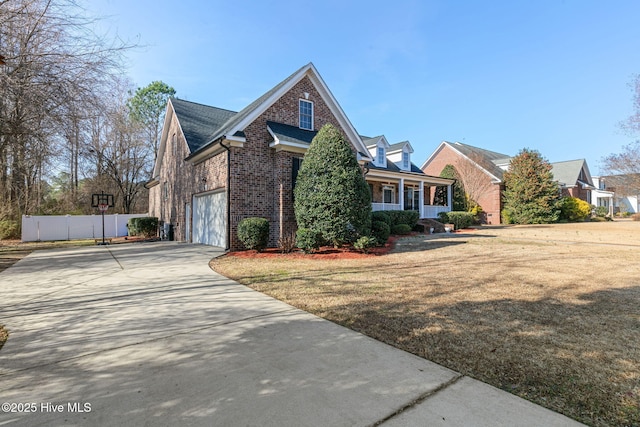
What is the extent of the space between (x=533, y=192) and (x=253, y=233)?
24527 mm

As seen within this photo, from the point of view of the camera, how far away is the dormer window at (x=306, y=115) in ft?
44.4

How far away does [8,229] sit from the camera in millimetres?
18516

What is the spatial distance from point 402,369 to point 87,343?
11.2 feet

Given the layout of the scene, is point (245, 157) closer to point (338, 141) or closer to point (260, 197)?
point (260, 197)

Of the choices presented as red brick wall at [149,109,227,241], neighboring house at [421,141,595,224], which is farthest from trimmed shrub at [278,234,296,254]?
neighboring house at [421,141,595,224]

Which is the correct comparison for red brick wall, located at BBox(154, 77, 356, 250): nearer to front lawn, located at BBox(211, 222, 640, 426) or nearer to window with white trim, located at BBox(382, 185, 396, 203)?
front lawn, located at BBox(211, 222, 640, 426)

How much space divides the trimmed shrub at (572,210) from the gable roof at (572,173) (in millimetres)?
6076

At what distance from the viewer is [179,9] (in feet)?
24.1

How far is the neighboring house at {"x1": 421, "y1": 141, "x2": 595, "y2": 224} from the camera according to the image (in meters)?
27.0

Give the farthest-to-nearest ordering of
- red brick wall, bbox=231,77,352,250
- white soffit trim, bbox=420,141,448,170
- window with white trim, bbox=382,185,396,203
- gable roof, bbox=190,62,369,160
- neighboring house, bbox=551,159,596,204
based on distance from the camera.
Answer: neighboring house, bbox=551,159,596,204
white soffit trim, bbox=420,141,448,170
window with white trim, bbox=382,185,396,203
gable roof, bbox=190,62,369,160
red brick wall, bbox=231,77,352,250

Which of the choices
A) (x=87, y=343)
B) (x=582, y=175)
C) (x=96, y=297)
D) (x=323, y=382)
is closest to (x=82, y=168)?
(x=96, y=297)

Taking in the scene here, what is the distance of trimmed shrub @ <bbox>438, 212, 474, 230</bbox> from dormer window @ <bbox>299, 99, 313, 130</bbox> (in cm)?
1269

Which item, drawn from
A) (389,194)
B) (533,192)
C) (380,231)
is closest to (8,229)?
(380,231)

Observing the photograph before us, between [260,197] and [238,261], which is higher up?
[260,197]
